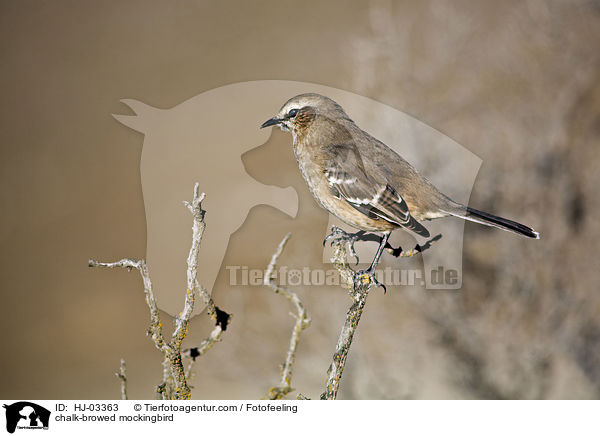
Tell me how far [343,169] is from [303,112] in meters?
0.15

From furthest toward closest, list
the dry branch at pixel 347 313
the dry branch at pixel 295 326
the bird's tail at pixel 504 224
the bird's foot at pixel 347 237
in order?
the bird's foot at pixel 347 237, the bird's tail at pixel 504 224, the dry branch at pixel 347 313, the dry branch at pixel 295 326

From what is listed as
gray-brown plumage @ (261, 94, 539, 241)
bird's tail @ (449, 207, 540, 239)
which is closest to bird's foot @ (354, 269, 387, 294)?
gray-brown plumage @ (261, 94, 539, 241)

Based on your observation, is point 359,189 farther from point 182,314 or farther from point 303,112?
point 182,314

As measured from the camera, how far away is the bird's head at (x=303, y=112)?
1.13 meters

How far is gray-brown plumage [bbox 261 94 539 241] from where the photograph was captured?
1.14 meters

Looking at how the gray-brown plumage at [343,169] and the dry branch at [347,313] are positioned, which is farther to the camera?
the gray-brown plumage at [343,169]

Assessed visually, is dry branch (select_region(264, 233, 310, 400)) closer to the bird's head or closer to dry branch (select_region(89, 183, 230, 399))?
dry branch (select_region(89, 183, 230, 399))

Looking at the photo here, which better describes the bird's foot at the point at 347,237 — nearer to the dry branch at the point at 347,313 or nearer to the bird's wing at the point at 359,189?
the dry branch at the point at 347,313

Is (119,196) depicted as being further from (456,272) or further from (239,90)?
(456,272)

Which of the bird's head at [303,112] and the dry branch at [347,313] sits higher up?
the bird's head at [303,112]

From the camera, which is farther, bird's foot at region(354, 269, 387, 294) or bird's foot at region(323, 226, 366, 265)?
bird's foot at region(323, 226, 366, 265)

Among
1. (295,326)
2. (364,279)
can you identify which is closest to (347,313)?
(364,279)

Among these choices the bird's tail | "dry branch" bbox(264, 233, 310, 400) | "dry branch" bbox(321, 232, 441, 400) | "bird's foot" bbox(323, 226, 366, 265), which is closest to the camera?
"dry branch" bbox(264, 233, 310, 400)

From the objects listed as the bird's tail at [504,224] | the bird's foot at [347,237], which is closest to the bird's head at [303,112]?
the bird's foot at [347,237]
